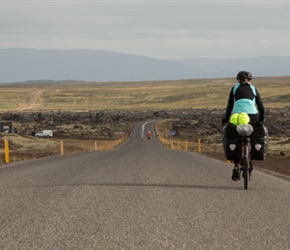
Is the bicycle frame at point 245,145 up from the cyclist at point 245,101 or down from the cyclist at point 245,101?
down

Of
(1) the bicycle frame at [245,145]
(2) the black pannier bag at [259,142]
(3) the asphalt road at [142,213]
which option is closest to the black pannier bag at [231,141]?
(1) the bicycle frame at [245,145]

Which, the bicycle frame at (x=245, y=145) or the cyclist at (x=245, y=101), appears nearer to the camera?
the bicycle frame at (x=245, y=145)

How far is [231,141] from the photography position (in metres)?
11.0

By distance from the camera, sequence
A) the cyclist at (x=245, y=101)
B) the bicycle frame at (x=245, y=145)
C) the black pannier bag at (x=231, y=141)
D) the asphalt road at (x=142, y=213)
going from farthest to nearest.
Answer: the cyclist at (x=245, y=101) < the black pannier bag at (x=231, y=141) < the bicycle frame at (x=245, y=145) < the asphalt road at (x=142, y=213)

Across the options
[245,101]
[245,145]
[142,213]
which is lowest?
[142,213]

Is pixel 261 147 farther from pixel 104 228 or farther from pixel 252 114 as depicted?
pixel 104 228

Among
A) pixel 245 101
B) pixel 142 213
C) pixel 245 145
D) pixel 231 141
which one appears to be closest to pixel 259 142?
pixel 245 145

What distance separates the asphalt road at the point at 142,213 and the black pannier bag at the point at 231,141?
0.72 m

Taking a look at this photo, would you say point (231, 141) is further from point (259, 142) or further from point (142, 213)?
point (142, 213)

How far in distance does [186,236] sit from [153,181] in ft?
19.1

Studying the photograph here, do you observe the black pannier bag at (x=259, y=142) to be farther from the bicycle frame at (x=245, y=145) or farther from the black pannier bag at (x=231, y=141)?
the black pannier bag at (x=231, y=141)

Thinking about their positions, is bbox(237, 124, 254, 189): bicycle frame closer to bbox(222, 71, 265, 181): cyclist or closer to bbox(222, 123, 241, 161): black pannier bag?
bbox(222, 123, 241, 161): black pannier bag

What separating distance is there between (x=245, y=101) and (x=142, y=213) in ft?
13.1

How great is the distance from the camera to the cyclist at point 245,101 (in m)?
11.3
